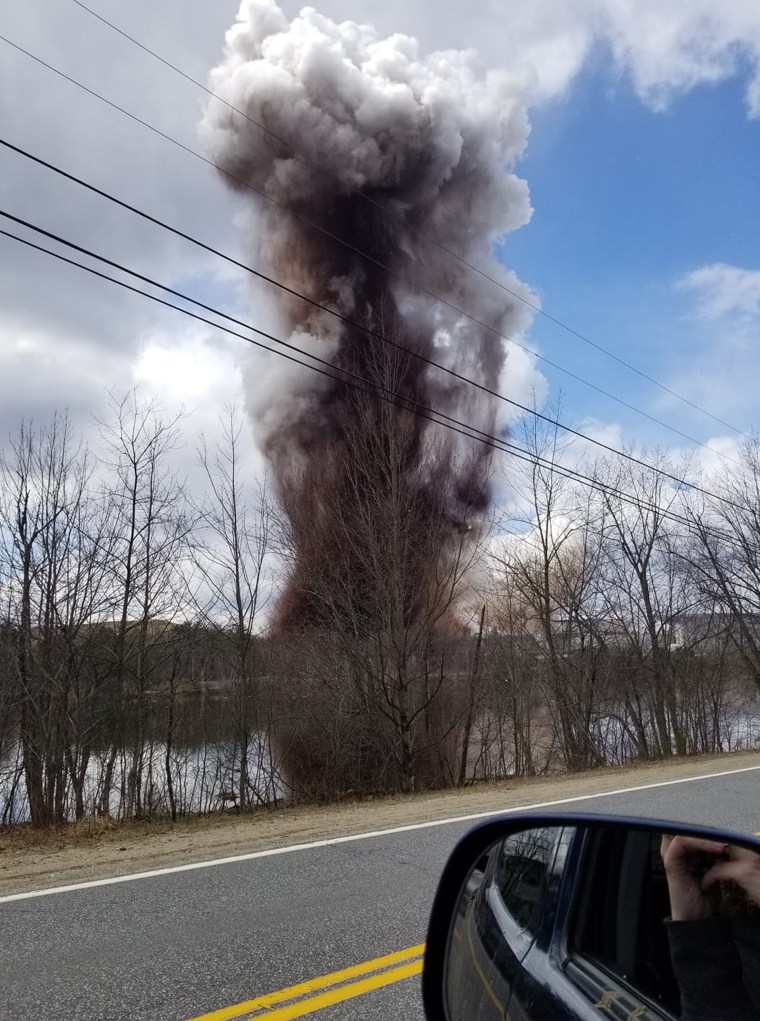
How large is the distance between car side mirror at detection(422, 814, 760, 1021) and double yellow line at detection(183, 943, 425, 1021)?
5.46ft

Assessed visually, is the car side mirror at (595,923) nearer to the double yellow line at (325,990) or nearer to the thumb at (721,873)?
the thumb at (721,873)

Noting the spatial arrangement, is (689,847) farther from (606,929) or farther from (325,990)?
(325,990)

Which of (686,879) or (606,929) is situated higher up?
(686,879)

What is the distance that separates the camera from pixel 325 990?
129 inches

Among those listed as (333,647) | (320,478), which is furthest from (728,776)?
(320,478)

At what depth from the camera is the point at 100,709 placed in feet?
44.1

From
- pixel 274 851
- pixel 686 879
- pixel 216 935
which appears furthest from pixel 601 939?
pixel 274 851

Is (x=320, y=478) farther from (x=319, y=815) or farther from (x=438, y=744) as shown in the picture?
(x=319, y=815)

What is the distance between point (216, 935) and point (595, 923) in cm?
315

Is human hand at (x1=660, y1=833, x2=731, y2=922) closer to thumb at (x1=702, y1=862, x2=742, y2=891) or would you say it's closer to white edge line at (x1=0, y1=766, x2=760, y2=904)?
thumb at (x1=702, y1=862, x2=742, y2=891)

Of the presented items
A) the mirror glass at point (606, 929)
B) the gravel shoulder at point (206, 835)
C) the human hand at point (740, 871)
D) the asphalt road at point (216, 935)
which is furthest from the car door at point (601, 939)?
the gravel shoulder at point (206, 835)

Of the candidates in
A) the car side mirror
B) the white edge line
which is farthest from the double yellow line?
the car side mirror

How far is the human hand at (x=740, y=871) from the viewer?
107 centimetres

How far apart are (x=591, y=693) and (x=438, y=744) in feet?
21.0
